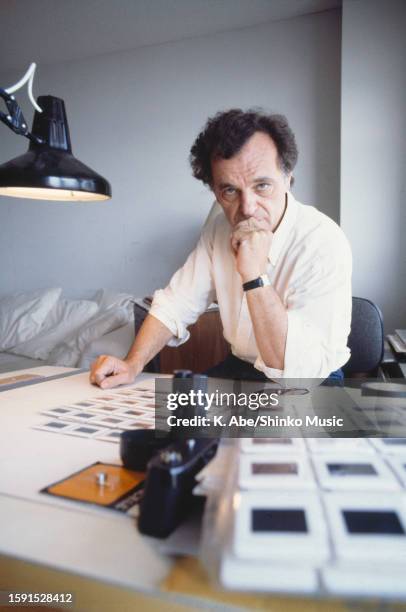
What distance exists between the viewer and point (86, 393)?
112 cm

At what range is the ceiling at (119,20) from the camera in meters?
2.81

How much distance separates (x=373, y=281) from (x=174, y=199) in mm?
1498

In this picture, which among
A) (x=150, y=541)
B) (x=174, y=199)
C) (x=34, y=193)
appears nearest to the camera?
(x=150, y=541)

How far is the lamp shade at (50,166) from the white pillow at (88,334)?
172 centimetres

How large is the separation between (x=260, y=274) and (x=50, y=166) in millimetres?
579

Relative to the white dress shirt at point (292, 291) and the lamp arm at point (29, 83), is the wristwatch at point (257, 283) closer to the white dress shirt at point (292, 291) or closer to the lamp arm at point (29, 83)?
the white dress shirt at point (292, 291)

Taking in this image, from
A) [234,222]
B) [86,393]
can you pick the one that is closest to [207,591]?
[86,393]

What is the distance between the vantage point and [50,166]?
1.11 m

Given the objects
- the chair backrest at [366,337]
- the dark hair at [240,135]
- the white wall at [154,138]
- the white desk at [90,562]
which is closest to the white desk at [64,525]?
the white desk at [90,562]

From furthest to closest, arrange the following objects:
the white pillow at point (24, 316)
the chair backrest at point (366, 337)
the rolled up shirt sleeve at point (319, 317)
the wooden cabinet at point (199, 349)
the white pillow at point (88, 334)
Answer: the white pillow at point (24, 316) → the white pillow at point (88, 334) → the wooden cabinet at point (199, 349) → the chair backrest at point (366, 337) → the rolled up shirt sleeve at point (319, 317)

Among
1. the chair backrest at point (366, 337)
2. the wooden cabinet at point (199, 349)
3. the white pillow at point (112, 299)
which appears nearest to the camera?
the chair backrest at point (366, 337)

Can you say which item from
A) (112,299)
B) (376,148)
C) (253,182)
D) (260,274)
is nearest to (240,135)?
(253,182)

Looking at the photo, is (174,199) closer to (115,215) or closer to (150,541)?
(115,215)

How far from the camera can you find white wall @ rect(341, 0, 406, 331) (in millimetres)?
2582
